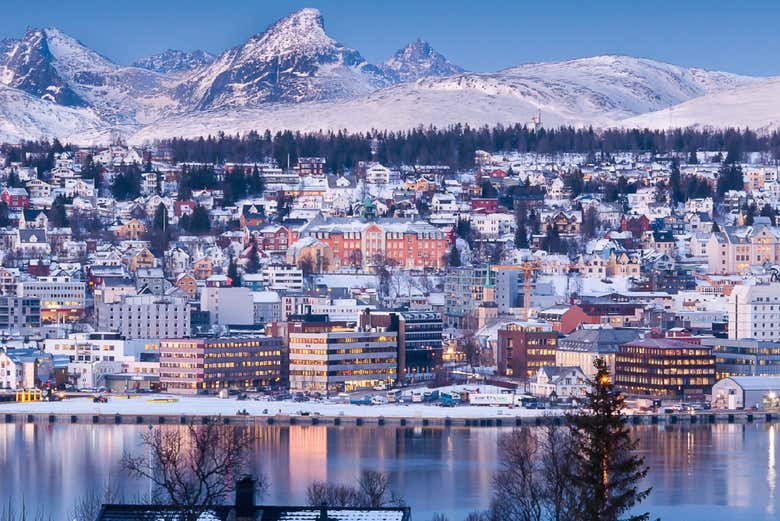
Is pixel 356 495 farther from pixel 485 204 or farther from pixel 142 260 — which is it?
pixel 485 204

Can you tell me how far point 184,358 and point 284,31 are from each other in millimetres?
110799

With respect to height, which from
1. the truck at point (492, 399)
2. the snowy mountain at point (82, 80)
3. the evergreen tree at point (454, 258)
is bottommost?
the truck at point (492, 399)

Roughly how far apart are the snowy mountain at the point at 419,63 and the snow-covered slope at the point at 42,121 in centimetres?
3705

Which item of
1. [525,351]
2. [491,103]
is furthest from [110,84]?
[525,351]

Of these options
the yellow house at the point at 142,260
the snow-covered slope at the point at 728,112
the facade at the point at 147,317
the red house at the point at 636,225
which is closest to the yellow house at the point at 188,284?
the facade at the point at 147,317

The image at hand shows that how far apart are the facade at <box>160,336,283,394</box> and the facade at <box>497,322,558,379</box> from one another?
16.9 feet

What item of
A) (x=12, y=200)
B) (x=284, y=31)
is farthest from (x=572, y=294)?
(x=284, y=31)

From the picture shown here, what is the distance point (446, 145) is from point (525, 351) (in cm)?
4556

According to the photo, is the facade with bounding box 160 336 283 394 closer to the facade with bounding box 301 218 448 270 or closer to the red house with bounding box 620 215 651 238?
the facade with bounding box 301 218 448 270

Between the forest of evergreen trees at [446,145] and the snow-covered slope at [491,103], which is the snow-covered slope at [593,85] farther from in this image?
the forest of evergreen trees at [446,145]

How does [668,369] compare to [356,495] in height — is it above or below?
above

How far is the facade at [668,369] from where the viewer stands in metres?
52.2

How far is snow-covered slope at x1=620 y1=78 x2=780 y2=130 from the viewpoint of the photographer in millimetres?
117438

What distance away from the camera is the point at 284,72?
518 feet
